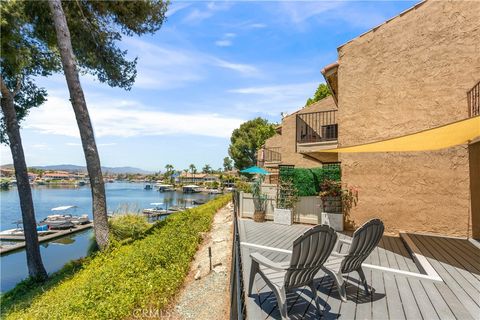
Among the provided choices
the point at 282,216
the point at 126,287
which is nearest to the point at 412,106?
the point at 282,216

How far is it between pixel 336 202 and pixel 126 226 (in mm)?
9954

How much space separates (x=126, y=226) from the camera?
44.6 feet

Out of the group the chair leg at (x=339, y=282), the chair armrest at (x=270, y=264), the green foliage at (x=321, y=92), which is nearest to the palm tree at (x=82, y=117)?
the chair armrest at (x=270, y=264)

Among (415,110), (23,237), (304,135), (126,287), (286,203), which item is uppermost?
(304,135)

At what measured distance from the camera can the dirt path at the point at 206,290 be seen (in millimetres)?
5172

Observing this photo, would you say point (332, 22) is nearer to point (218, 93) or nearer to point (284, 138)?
point (218, 93)

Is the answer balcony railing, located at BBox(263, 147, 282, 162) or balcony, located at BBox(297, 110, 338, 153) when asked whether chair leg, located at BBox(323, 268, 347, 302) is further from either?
balcony railing, located at BBox(263, 147, 282, 162)

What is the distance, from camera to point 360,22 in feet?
29.9

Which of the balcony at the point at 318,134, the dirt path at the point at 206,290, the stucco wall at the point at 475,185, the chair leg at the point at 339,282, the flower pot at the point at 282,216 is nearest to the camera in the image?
the chair leg at the point at 339,282

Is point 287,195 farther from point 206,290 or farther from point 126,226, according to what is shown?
point 126,226

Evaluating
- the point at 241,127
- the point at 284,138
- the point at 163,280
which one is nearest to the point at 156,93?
the point at 163,280

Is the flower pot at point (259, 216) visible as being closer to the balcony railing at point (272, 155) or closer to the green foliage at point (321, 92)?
the balcony railing at point (272, 155)

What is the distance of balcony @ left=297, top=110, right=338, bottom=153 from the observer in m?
14.0

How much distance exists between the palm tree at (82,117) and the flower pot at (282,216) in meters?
6.27
